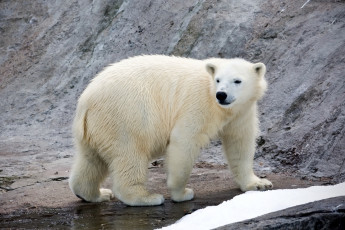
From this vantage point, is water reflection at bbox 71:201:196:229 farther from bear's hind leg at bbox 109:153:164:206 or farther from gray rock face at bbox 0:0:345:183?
gray rock face at bbox 0:0:345:183

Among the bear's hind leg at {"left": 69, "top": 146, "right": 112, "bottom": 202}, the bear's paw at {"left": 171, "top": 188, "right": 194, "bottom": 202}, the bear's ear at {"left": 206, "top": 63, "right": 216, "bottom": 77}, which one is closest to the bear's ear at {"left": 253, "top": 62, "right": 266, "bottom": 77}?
the bear's ear at {"left": 206, "top": 63, "right": 216, "bottom": 77}

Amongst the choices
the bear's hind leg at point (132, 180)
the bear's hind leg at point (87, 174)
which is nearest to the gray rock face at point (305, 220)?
the bear's hind leg at point (132, 180)

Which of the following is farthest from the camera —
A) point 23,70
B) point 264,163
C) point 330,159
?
point 23,70

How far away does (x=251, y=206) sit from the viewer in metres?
5.11

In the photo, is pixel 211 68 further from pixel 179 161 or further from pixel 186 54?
pixel 186 54

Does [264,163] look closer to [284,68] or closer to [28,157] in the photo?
[284,68]

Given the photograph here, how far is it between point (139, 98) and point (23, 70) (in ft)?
19.2

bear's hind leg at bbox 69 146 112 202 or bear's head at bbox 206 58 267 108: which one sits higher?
bear's head at bbox 206 58 267 108

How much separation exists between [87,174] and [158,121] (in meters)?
0.89

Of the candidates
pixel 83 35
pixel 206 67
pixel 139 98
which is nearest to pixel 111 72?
pixel 139 98

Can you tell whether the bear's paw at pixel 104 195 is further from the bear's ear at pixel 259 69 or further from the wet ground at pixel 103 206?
the bear's ear at pixel 259 69

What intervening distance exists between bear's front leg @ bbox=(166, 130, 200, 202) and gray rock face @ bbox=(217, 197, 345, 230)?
2.03m

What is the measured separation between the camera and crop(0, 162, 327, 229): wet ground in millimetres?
5766

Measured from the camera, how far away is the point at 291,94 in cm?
838
